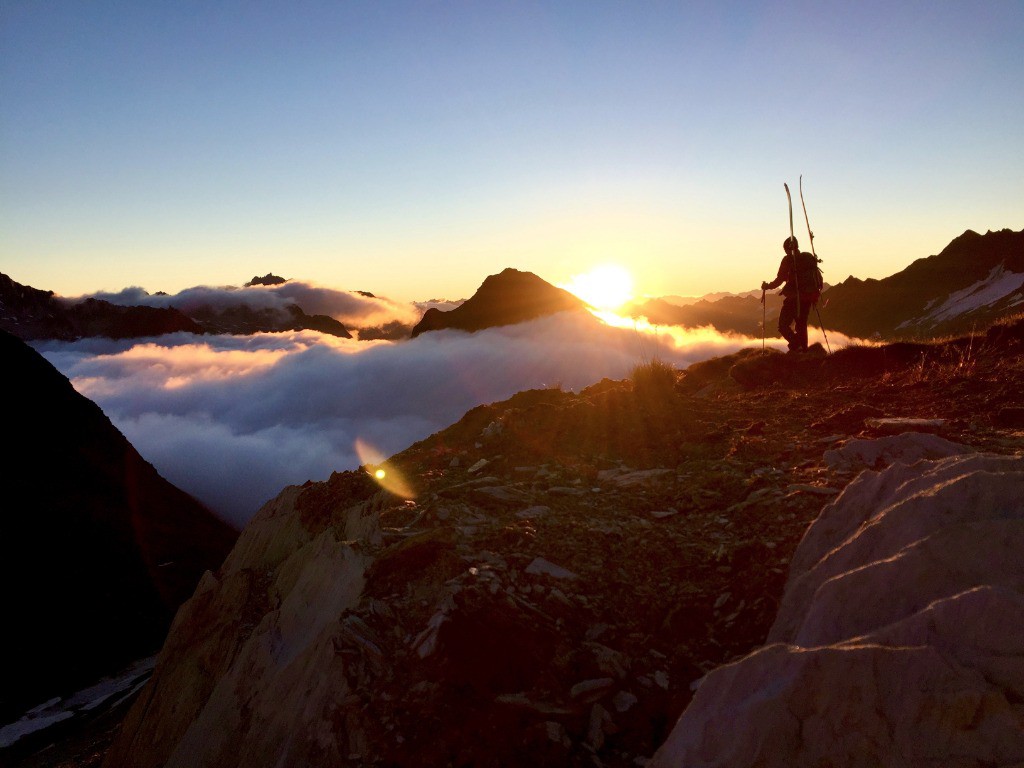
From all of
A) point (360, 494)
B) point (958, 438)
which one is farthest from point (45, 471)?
point (958, 438)

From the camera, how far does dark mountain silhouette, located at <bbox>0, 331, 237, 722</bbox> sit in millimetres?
103812

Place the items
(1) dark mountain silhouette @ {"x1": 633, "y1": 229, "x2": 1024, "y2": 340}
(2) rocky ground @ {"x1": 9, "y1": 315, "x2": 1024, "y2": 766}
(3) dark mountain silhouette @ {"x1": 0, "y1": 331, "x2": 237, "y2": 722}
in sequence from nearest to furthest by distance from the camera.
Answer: (2) rocky ground @ {"x1": 9, "y1": 315, "x2": 1024, "y2": 766} → (3) dark mountain silhouette @ {"x1": 0, "y1": 331, "x2": 237, "y2": 722} → (1) dark mountain silhouette @ {"x1": 633, "y1": 229, "x2": 1024, "y2": 340}

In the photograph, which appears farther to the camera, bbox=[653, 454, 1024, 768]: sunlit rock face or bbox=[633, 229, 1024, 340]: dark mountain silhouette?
bbox=[633, 229, 1024, 340]: dark mountain silhouette

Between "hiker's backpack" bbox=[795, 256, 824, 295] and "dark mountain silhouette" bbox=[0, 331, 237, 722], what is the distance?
12135cm

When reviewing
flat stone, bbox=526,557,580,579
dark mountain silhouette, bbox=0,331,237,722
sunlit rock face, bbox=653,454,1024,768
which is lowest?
dark mountain silhouette, bbox=0,331,237,722

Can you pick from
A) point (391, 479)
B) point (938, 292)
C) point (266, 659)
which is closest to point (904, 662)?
point (266, 659)

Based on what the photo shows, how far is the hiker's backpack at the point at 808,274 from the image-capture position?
15641mm

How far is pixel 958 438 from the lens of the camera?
7.10 metres

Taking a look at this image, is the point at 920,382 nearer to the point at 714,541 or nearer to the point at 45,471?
the point at 714,541

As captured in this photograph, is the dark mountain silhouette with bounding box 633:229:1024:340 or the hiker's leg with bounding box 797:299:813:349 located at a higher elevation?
the dark mountain silhouette with bounding box 633:229:1024:340

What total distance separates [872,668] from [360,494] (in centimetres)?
865

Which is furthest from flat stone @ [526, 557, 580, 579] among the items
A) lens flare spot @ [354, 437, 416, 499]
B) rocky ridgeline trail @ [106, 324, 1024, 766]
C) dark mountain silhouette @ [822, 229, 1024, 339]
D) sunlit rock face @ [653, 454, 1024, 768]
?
dark mountain silhouette @ [822, 229, 1024, 339]

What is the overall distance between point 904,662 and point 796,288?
14.5 m

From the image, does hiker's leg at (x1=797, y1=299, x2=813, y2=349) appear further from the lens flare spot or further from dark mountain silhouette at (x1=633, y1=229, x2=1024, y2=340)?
dark mountain silhouette at (x1=633, y1=229, x2=1024, y2=340)
